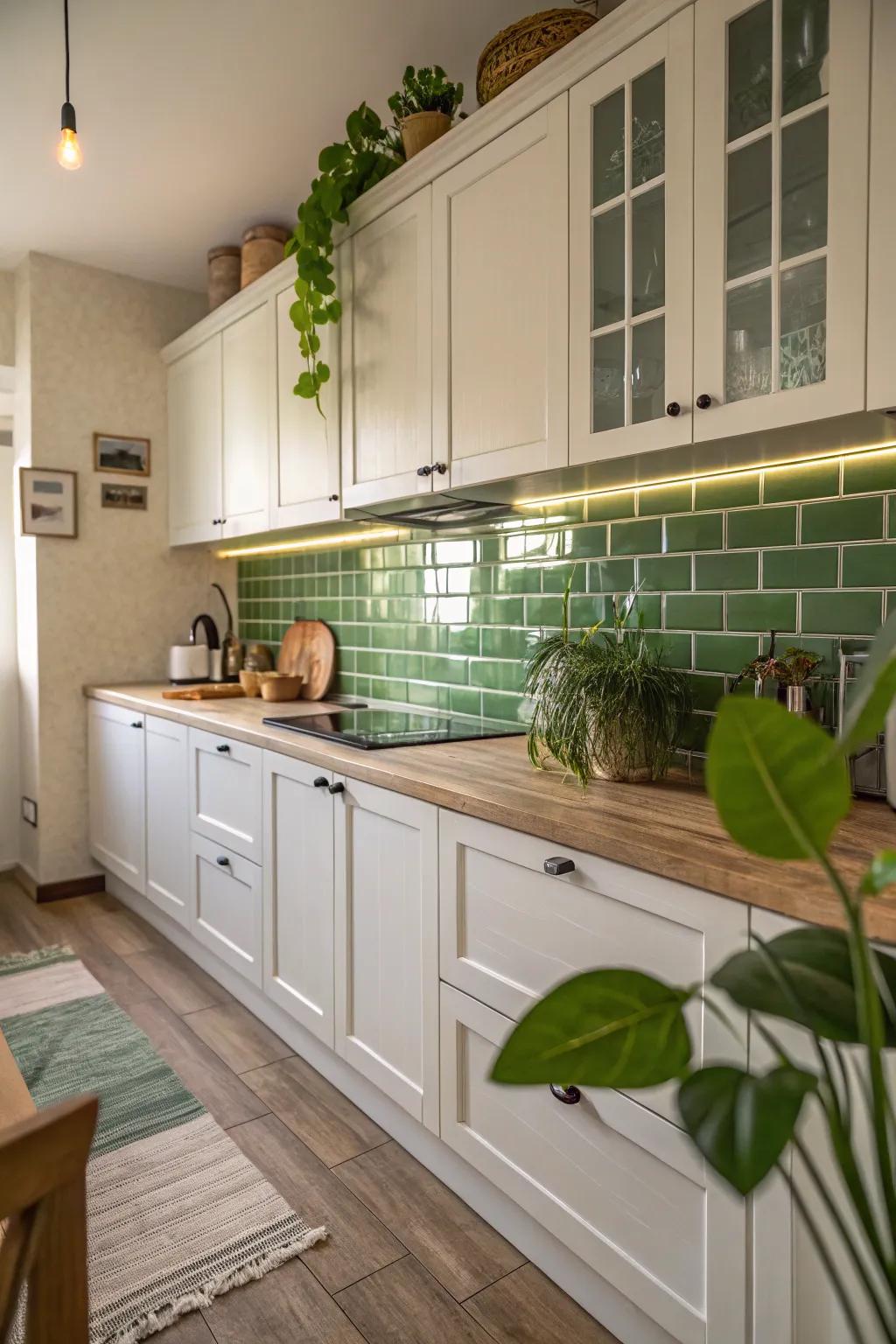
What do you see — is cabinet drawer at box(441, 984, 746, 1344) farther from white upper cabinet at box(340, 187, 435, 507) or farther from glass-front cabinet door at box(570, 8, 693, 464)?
white upper cabinet at box(340, 187, 435, 507)

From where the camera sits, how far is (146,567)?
394 centimetres

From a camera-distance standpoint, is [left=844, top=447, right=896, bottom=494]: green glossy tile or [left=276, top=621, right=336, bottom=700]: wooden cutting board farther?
[left=276, top=621, right=336, bottom=700]: wooden cutting board

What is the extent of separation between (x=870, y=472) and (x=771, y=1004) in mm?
1173

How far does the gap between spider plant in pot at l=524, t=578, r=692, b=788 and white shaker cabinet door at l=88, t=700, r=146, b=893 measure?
2.07m

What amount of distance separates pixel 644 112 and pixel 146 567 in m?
3.02

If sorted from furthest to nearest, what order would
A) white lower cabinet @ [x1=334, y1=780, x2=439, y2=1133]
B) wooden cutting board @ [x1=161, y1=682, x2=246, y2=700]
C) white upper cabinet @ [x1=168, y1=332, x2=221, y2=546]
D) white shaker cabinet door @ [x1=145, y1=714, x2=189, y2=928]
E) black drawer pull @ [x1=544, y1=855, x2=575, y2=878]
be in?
white upper cabinet @ [x1=168, y1=332, x2=221, y2=546] → wooden cutting board @ [x1=161, y1=682, x2=246, y2=700] → white shaker cabinet door @ [x1=145, y1=714, x2=189, y2=928] → white lower cabinet @ [x1=334, y1=780, x2=439, y2=1133] → black drawer pull @ [x1=544, y1=855, x2=575, y2=878]

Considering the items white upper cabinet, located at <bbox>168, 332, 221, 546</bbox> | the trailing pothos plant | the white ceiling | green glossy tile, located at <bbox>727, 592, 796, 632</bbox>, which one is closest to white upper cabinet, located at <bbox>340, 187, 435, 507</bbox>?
the white ceiling

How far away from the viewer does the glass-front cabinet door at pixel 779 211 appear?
48.9 inches

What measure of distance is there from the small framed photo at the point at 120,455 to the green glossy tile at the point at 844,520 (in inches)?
124

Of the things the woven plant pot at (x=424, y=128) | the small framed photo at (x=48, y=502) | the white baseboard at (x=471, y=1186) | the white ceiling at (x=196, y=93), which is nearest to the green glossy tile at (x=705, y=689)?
the white baseboard at (x=471, y=1186)

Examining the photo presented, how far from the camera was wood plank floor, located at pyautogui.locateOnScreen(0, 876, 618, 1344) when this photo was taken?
1451mm

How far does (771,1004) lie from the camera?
2.25 feet

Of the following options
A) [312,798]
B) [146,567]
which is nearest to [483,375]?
[312,798]

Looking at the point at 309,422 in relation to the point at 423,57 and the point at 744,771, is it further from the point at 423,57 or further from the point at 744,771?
the point at 744,771
